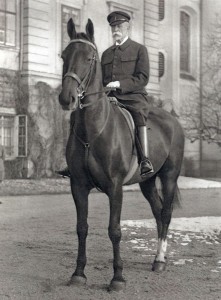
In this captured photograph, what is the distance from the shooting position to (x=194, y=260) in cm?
712

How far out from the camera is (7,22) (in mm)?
22844

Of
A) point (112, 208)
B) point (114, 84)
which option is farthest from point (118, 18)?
point (112, 208)

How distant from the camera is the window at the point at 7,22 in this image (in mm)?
22719

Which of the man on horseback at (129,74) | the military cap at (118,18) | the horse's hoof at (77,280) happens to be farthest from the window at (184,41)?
the horse's hoof at (77,280)

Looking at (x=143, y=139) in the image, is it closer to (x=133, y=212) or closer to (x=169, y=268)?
(x=169, y=268)

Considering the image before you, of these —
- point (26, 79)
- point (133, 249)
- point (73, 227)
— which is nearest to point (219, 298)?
point (133, 249)

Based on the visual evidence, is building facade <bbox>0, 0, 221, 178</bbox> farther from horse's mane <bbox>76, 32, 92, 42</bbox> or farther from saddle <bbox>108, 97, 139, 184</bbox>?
horse's mane <bbox>76, 32, 92, 42</bbox>

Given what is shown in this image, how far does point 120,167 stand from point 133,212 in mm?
7101

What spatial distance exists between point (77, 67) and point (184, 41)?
26.7 meters

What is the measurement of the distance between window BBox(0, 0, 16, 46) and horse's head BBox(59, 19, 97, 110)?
1777 cm

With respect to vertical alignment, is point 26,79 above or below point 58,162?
above

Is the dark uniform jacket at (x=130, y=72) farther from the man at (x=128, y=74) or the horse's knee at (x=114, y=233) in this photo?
the horse's knee at (x=114, y=233)

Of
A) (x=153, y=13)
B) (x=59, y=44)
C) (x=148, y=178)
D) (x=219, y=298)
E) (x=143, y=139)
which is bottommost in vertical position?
(x=219, y=298)

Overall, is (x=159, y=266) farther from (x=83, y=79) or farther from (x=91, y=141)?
(x=83, y=79)
